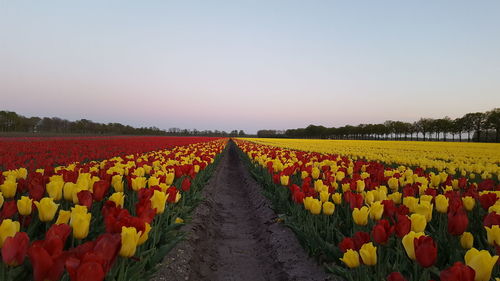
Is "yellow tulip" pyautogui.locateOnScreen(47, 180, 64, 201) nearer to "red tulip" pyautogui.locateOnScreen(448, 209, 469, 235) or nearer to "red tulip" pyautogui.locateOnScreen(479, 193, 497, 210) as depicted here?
"red tulip" pyautogui.locateOnScreen(448, 209, 469, 235)

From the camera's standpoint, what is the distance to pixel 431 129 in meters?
98.2

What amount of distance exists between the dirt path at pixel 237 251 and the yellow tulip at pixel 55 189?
1.41m

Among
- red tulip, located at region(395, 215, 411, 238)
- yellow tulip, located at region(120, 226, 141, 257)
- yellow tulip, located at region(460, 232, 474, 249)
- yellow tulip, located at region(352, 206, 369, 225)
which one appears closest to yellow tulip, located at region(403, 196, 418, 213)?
yellow tulip, located at region(352, 206, 369, 225)

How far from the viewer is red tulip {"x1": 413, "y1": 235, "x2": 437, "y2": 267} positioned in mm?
2016

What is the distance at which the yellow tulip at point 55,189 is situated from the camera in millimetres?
3477

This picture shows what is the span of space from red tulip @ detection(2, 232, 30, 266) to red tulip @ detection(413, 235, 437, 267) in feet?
7.67

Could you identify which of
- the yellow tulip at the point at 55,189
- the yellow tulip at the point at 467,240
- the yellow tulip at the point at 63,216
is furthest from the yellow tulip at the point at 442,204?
the yellow tulip at the point at 55,189

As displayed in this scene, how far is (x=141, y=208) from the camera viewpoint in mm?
2678

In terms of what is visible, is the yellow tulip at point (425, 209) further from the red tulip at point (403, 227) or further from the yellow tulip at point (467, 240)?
the red tulip at point (403, 227)

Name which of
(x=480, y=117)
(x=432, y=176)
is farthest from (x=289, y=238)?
(x=480, y=117)

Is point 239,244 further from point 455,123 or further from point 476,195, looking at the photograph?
point 455,123

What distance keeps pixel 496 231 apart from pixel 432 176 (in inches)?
125

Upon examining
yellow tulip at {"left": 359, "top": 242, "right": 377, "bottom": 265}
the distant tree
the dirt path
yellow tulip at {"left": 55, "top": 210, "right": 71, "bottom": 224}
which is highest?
the distant tree

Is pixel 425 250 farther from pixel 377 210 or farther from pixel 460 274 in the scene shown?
pixel 377 210
